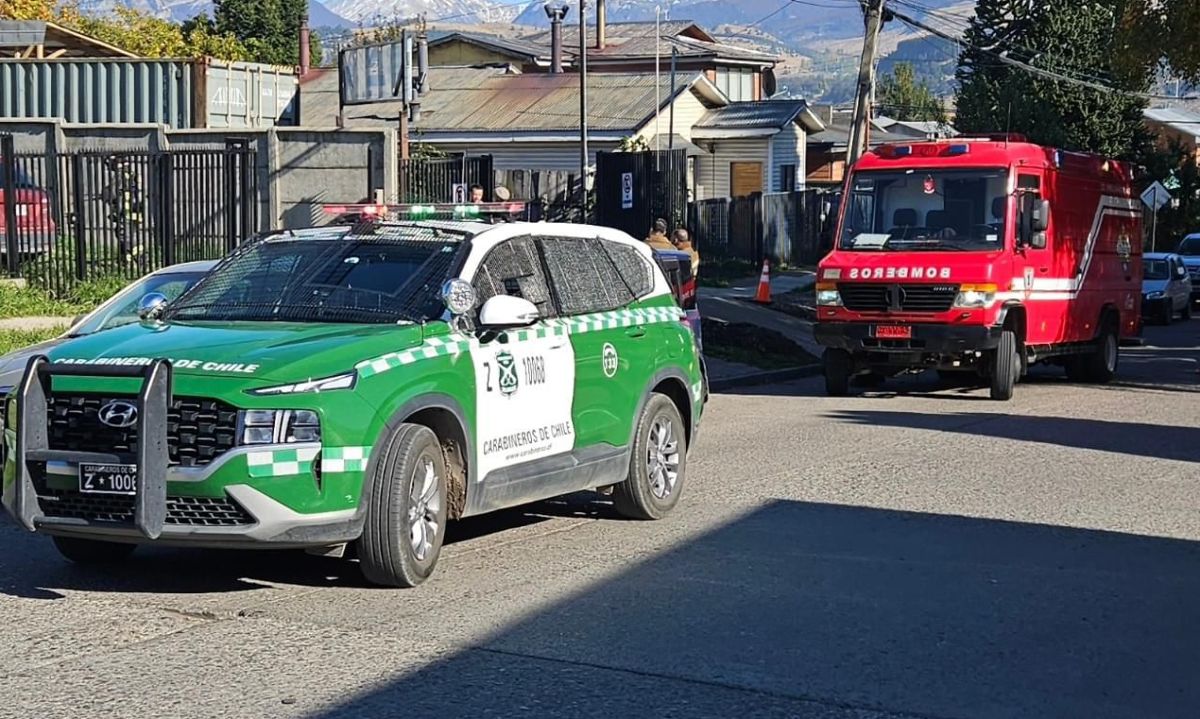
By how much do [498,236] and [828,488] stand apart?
12.4 ft

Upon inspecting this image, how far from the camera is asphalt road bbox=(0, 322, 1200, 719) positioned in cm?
650

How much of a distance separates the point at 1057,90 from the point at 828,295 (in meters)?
34.5

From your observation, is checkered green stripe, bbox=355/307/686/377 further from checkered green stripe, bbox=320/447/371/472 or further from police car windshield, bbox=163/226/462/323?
checkered green stripe, bbox=320/447/371/472

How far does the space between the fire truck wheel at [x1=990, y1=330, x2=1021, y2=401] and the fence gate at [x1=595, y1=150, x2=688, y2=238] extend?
12.9 m

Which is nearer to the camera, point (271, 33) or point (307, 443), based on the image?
point (307, 443)

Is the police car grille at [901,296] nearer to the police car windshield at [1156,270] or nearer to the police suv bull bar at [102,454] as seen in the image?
the police suv bull bar at [102,454]

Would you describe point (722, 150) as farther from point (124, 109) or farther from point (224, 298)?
point (224, 298)

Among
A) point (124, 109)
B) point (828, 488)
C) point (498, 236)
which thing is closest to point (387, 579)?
point (498, 236)

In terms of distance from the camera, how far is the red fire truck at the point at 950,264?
18.2m

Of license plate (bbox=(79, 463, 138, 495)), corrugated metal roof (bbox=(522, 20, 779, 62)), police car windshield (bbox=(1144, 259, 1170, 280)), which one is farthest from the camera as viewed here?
corrugated metal roof (bbox=(522, 20, 779, 62))

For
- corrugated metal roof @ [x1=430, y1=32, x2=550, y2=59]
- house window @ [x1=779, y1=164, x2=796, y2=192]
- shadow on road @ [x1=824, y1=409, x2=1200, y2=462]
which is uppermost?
corrugated metal roof @ [x1=430, y1=32, x2=550, y2=59]

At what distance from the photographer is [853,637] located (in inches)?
296

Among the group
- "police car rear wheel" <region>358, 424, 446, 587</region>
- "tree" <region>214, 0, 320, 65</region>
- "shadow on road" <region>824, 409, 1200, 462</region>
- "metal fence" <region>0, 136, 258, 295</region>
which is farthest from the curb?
"tree" <region>214, 0, 320, 65</region>

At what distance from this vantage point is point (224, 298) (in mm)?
9078
